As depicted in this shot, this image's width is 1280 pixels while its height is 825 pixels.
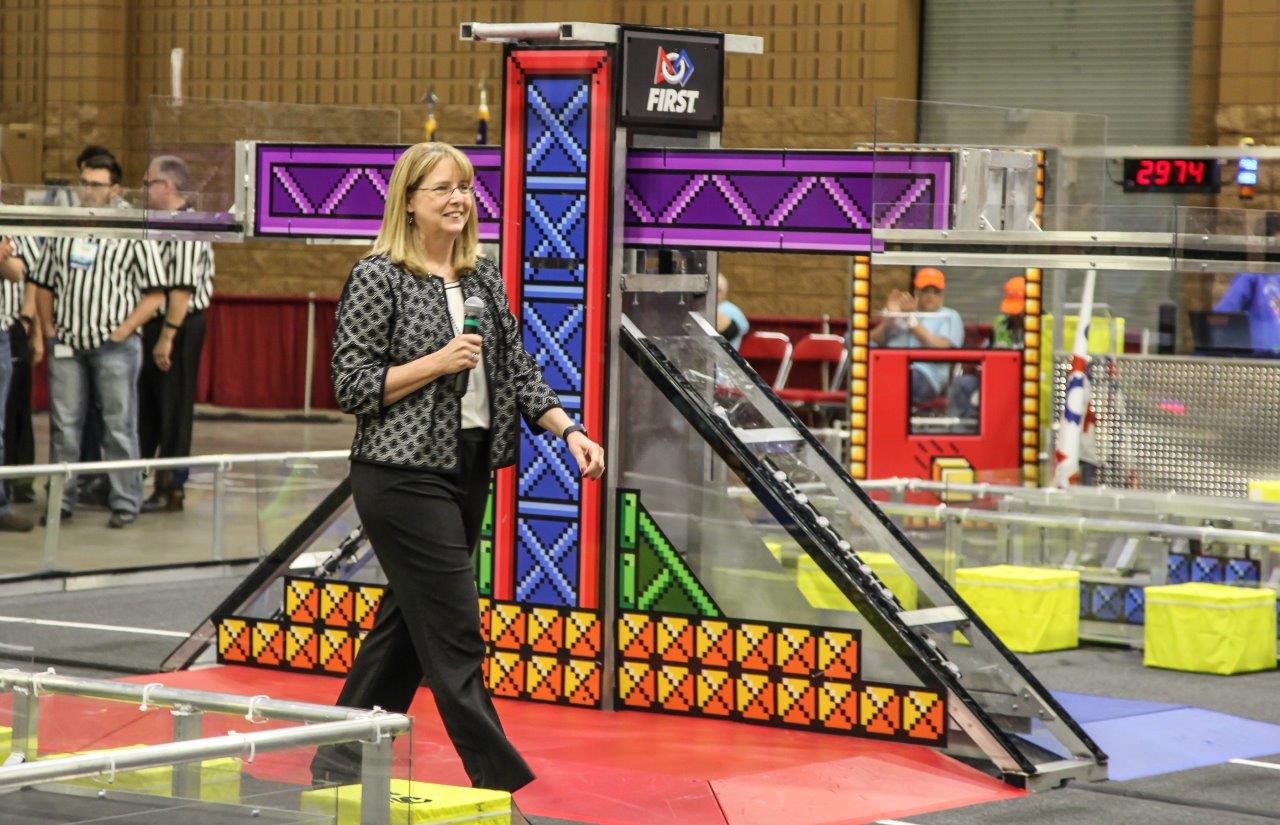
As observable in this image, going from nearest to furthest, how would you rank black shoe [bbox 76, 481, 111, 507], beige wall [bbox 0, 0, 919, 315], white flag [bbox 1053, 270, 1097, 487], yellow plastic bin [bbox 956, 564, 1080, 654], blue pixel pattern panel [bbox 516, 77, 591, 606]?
blue pixel pattern panel [bbox 516, 77, 591, 606]
yellow plastic bin [bbox 956, 564, 1080, 654]
black shoe [bbox 76, 481, 111, 507]
white flag [bbox 1053, 270, 1097, 487]
beige wall [bbox 0, 0, 919, 315]

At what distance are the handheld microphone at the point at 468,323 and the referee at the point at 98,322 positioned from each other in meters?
6.98

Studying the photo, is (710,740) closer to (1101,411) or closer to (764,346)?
(1101,411)

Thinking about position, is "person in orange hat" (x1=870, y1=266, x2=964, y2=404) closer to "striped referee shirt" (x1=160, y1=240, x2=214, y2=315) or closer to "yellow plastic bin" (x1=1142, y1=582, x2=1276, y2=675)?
"striped referee shirt" (x1=160, y1=240, x2=214, y2=315)

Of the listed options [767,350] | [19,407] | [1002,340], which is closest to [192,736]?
[19,407]

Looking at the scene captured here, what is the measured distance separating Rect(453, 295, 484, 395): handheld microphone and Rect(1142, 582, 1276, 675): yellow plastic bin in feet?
13.4

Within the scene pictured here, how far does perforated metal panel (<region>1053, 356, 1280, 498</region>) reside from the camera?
33.9 ft

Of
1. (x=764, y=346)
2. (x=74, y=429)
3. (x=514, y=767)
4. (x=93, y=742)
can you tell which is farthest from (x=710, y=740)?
(x=764, y=346)

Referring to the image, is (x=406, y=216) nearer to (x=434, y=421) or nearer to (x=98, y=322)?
(x=434, y=421)

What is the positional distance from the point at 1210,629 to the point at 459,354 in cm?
425

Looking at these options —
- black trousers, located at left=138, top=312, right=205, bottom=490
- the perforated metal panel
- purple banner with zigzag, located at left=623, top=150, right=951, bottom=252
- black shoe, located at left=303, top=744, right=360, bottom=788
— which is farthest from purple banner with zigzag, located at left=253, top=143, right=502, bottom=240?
black trousers, located at left=138, top=312, right=205, bottom=490

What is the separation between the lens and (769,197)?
6.59 metres

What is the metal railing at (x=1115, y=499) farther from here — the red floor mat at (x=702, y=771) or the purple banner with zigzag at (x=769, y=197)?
the red floor mat at (x=702, y=771)

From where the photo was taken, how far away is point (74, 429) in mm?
11781

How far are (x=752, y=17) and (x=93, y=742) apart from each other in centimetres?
1574
